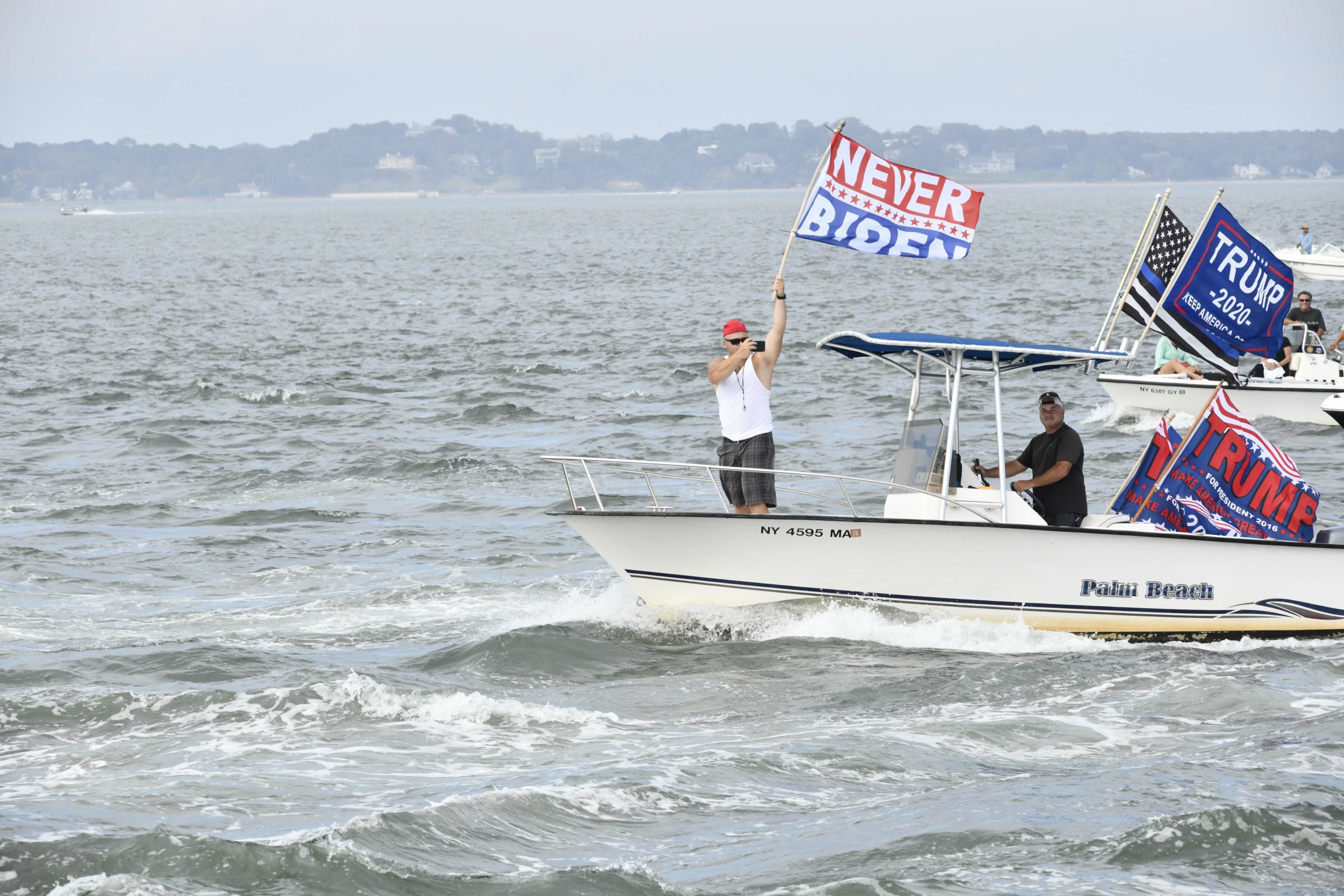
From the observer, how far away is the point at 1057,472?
11625mm

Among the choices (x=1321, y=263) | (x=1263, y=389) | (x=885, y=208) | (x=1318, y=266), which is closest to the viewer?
(x=885, y=208)

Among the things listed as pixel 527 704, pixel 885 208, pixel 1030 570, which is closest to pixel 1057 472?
pixel 1030 570

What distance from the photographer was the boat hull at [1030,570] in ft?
36.1

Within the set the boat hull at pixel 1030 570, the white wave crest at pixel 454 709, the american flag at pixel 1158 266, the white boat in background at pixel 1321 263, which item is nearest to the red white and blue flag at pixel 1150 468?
the boat hull at pixel 1030 570

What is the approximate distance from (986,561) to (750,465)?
6.36ft

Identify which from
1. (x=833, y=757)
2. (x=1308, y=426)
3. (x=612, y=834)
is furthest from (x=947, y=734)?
(x=1308, y=426)

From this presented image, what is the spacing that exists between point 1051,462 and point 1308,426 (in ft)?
36.4

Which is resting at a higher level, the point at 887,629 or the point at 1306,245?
the point at 1306,245

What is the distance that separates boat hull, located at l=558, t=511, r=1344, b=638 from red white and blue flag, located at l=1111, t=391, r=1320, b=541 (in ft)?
1.37

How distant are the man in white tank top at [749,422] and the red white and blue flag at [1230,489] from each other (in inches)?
116

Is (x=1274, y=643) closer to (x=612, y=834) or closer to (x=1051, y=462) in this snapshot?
(x=1051, y=462)

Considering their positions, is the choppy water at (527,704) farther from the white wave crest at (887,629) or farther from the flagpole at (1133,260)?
the flagpole at (1133,260)

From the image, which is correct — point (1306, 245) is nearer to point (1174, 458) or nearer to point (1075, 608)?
point (1174, 458)

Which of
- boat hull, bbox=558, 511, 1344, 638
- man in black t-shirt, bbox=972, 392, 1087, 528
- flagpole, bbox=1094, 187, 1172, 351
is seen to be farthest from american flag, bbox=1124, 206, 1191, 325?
boat hull, bbox=558, 511, 1344, 638
